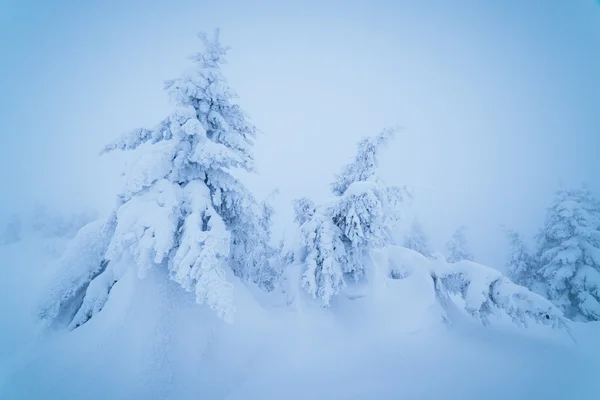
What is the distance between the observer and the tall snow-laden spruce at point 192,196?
605cm

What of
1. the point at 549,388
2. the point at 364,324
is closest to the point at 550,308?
the point at 549,388

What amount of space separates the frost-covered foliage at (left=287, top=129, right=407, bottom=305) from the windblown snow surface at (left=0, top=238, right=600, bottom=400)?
1.57 m

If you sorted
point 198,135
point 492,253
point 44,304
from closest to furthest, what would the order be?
point 44,304, point 198,135, point 492,253

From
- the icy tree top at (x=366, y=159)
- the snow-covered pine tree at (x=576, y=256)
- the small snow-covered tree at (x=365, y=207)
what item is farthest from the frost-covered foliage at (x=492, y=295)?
the snow-covered pine tree at (x=576, y=256)

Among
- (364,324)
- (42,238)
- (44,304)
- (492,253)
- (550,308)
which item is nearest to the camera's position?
(44,304)

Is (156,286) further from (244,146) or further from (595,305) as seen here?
(595,305)

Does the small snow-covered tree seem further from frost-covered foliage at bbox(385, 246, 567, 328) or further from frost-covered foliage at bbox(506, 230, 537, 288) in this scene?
frost-covered foliage at bbox(506, 230, 537, 288)

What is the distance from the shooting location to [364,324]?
9414 millimetres

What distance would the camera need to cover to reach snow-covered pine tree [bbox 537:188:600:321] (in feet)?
47.2

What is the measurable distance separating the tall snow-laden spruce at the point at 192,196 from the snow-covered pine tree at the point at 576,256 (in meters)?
18.1

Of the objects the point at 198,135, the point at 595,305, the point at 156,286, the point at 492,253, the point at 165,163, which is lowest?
Result: the point at 492,253

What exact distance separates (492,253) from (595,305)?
70.3m

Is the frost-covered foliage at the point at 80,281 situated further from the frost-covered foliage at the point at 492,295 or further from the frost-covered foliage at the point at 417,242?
the frost-covered foliage at the point at 417,242

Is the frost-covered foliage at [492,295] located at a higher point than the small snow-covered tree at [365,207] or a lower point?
lower
